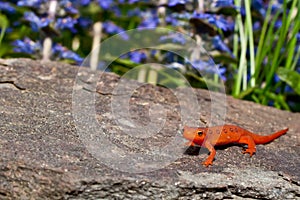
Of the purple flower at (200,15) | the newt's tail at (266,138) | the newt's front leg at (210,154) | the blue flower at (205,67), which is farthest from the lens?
the blue flower at (205,67)

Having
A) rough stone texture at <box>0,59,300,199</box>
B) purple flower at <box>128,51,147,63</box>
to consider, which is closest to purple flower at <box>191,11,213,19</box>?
rough stone texture at <box>0,59,300,199</box>

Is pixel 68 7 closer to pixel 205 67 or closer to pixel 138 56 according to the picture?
pixel 138 56

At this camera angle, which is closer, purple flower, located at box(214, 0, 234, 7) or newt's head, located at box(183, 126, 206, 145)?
newt's head, located at box(183, 126, 206, 145)

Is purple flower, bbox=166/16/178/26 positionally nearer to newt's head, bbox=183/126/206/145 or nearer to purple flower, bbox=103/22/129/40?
purple flower, bbox=103/22/129/40

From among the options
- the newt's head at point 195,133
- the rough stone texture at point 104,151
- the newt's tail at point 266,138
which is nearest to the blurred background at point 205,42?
the rough stone texture at point 104,151

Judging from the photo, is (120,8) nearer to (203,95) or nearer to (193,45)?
(193,45)

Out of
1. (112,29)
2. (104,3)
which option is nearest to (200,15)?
(104,3)

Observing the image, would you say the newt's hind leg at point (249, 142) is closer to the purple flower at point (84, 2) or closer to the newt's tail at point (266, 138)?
the newt's tail at point (266, 138)

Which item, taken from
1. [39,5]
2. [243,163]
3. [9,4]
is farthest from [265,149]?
[9,4]
